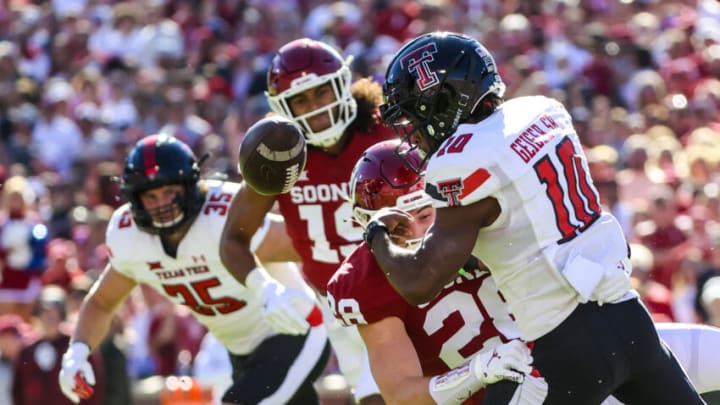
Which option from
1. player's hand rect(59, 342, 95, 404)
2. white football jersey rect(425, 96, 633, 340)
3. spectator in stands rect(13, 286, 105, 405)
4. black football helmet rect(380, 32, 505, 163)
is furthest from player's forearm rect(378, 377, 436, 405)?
spectator in stands rect(13, 286, 105, 405)

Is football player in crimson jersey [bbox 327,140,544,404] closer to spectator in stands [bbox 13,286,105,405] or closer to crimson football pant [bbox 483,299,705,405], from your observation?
crimson football pant [bbox 483,299,705,405]

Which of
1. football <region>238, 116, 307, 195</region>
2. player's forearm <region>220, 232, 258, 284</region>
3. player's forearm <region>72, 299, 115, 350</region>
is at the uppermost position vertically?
football <region>238, 116, 307, 195</region>

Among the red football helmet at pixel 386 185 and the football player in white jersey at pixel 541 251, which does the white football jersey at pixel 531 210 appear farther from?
the red football helmet at pixel 386 185

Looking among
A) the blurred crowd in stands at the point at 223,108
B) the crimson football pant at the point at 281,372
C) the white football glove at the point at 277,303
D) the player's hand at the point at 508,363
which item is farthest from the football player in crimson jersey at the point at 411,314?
the blurred crowd in stands at the point at 223,108

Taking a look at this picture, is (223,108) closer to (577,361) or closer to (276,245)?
(276,245)

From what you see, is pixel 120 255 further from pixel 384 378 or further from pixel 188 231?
pixel 384 378

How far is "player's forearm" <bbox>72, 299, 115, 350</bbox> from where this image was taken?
6.16m

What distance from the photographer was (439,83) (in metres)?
4.18

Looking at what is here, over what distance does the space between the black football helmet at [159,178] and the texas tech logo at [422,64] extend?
200 cm

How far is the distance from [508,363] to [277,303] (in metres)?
1.69

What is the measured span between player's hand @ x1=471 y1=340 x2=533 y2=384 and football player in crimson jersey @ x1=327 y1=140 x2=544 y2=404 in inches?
4.1

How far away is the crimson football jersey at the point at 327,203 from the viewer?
5918 millimetres

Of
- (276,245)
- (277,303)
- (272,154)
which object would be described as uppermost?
(272,154)

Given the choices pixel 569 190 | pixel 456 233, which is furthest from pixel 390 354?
pixel 569 190
